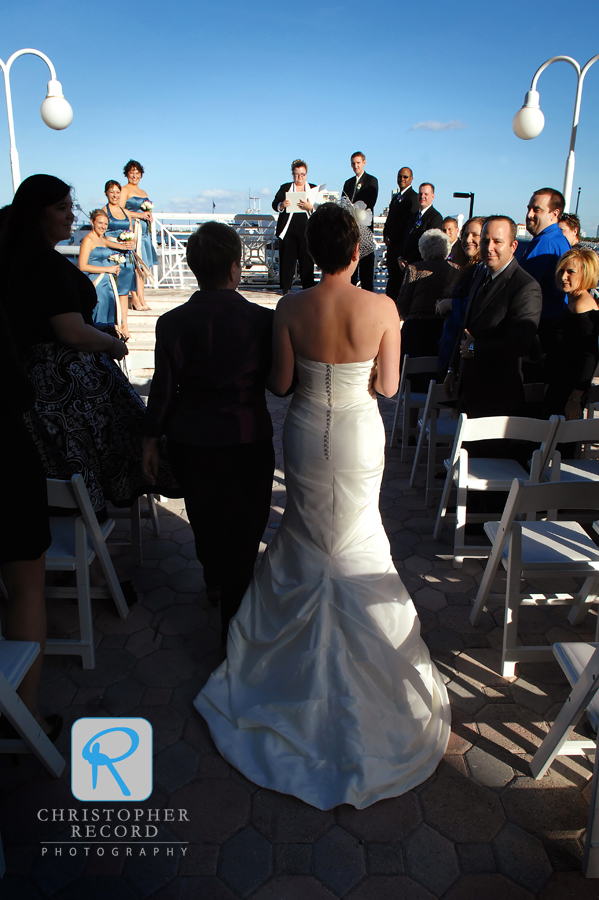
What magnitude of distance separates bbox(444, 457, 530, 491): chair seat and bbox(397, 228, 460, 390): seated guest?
6.01ft

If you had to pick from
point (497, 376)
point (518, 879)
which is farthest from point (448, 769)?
point (497, 376)

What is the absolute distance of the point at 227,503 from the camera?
245 centimetres

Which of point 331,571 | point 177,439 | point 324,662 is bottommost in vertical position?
point 324,662

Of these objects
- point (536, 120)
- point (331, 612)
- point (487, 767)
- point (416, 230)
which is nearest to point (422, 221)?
point (416, 230)

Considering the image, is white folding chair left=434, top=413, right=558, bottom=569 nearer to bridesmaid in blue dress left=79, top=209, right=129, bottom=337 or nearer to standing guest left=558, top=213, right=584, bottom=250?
standing guest left=558, top=213, right=584, bottom=250

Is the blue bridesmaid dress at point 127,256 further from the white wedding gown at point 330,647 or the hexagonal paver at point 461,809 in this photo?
the hexagonal paver at point 461,809

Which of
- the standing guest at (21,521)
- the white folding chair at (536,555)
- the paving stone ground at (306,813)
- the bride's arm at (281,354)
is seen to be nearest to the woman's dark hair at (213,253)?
the bride's arm at (281,354)

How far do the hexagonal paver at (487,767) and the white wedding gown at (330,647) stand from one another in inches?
4.8

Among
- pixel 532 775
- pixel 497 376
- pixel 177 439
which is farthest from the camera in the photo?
pixel 497 376

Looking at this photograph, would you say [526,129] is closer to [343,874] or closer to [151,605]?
[151,605]

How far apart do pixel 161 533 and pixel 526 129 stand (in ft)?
26.3

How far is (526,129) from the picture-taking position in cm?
832

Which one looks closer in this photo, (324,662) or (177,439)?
(324,662)

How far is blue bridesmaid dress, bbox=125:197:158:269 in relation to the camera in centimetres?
891
